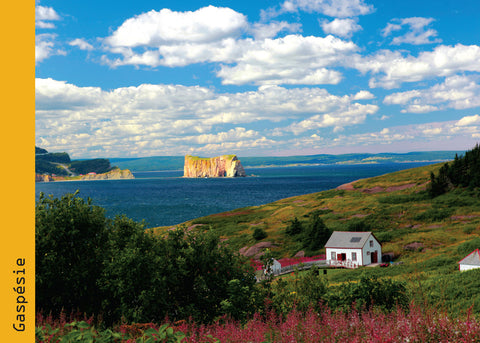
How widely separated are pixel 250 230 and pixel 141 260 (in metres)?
59.3

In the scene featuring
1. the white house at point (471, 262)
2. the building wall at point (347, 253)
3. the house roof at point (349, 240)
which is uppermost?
the white house at point (471, 262)

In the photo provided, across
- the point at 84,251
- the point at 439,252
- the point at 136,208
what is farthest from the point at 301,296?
the point at 136,208

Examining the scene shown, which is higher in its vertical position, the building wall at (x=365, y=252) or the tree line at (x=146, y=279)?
the tree line at (x=146, y=279)

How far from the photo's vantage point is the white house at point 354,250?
44.9 metres

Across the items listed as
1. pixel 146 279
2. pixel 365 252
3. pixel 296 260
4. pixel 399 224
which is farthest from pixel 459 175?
pixel 146 279

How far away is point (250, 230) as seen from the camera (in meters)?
69.5

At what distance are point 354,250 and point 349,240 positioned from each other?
181 centimetres

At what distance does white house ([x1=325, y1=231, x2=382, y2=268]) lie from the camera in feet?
147

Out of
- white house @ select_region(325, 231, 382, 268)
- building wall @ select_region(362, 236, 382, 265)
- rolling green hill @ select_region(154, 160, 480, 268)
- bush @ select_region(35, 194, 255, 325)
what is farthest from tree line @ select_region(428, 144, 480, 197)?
bush @ select_region(35, 194, 255, 325)

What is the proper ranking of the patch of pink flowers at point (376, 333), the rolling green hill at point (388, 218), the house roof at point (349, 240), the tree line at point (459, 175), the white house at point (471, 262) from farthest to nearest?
the tree line at point (459, 175) → the rolling green hill at point (388, 218) → the house roof at point (349, 240) → the white house at point (471, 262) → the patch of pink flowers at point (376, 333)

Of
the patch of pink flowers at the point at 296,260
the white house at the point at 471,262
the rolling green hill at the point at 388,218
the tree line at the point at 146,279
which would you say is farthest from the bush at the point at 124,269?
the patch of pink flowers at the point at 296,260

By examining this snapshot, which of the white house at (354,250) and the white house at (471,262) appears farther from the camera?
the white house at (354,250)

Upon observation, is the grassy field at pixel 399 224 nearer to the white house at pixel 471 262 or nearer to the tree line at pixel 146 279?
the white house at pixel 471 262

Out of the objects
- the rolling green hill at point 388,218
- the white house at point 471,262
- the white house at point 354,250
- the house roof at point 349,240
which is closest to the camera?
the white house at point 471,262
